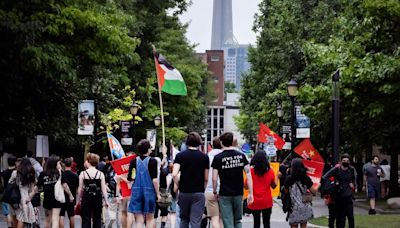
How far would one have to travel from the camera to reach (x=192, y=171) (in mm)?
13273

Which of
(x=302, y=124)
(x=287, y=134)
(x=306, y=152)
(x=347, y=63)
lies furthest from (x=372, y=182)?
(x=287, y=134)

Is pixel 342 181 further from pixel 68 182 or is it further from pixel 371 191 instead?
pixel 371 191

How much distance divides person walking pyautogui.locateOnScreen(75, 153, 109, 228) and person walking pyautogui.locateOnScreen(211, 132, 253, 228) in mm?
2962

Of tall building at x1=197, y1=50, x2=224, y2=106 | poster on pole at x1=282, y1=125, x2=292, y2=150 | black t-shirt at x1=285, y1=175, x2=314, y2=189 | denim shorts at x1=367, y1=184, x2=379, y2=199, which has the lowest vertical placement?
denim shorts at x1=367, y1=184, x2=379, y2=199

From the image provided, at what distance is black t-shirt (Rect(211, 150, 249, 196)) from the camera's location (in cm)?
1342

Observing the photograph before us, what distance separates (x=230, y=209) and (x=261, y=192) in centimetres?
183

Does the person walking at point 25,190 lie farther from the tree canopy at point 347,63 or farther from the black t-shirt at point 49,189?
the tree canopy at point 347,63

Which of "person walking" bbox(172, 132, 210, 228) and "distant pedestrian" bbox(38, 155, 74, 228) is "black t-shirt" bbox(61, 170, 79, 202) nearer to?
"distant pedestrian" bbox(38, 155, 74, 228)

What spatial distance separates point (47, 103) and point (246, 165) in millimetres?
17087

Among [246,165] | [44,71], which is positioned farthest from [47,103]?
[246,165]

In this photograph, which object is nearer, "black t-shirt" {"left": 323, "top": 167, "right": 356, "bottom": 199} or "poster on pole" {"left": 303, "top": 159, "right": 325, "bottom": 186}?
"poster on pole" {"left": 303, "top": 159, "right": 325, "bottom": 186}

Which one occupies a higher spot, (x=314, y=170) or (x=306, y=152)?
(x=306, y=152)

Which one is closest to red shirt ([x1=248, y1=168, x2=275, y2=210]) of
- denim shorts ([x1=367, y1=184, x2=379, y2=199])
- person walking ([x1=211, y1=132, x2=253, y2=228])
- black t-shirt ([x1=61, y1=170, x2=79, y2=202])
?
person walking ([x1=211, y1=132, x2=253, y2=228])

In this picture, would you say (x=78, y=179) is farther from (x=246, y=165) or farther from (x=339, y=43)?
(x=339, y=43)
